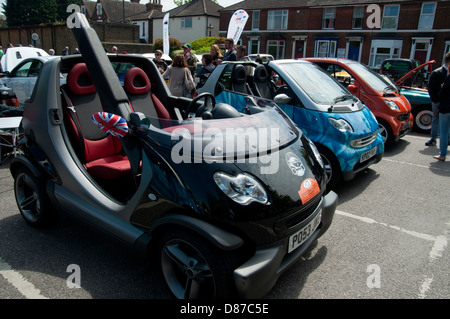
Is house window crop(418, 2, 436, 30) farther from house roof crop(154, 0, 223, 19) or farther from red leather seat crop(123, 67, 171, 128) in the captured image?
red leather seat crop(123, 67, 171, 128)

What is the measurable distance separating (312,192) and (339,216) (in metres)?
1.63

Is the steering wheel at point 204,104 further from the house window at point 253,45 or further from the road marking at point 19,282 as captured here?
the house window at point 253,45

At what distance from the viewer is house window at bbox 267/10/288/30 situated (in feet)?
116

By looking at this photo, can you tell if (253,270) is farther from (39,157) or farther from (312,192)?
(39,157)

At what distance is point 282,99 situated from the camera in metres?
4.57

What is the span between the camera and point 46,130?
3.01 m

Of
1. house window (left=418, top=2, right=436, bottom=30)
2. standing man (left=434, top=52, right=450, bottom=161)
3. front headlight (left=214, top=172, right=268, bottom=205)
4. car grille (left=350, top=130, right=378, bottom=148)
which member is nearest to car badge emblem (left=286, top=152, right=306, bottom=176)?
front headlight (left=214, top=172, right=268, bottom=205)

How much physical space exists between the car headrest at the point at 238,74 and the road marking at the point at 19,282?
388 centimetres

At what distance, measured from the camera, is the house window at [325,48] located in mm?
32312

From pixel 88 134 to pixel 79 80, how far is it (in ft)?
1.86

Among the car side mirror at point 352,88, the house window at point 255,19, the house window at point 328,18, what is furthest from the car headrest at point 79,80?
the house window at point 255,19

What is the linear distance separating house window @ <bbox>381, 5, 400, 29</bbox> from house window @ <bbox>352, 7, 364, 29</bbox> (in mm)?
1915

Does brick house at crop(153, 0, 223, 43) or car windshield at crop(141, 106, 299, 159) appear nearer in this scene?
car windshield at crop(141, 106, 299, 159)
